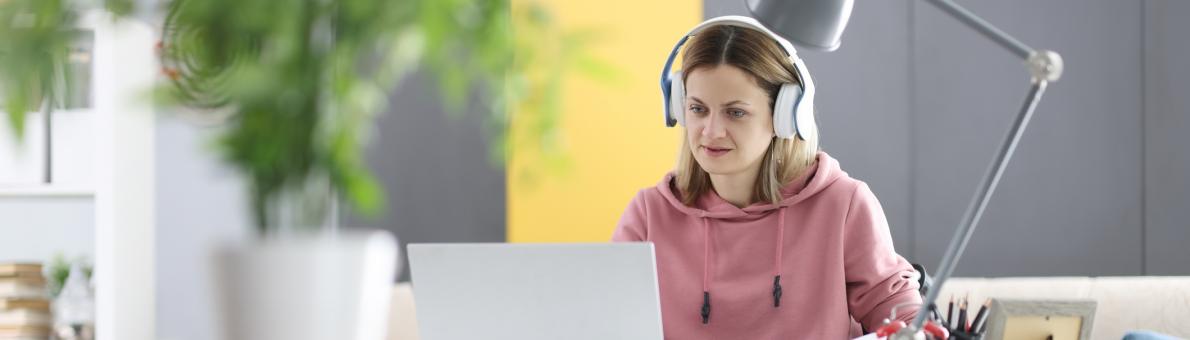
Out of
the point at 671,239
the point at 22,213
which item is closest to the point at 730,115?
the point at 671,239

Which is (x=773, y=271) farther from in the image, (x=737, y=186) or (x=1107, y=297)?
(x=1107, y=297)

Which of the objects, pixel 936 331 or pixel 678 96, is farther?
pixel 678 96

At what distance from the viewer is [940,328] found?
51.6 inches

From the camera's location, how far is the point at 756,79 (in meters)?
2.00

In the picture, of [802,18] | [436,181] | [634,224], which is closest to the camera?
[802,18]

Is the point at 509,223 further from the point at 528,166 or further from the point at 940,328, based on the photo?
the point at 528,166

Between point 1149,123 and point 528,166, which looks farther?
point 1149,123

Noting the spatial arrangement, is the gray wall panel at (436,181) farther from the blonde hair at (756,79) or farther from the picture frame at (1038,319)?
the picture frame at (1038,319)

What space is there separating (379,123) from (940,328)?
6.53 feet

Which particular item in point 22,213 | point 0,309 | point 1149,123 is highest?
point 1149,123

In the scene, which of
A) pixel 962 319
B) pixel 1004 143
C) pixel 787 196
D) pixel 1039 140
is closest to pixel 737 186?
pixel 787 196

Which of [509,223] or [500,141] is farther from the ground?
[500,141]

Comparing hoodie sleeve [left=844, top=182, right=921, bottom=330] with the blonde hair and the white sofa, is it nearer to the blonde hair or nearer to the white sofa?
the blonde hair

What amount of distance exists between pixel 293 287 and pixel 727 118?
171 centimetres
